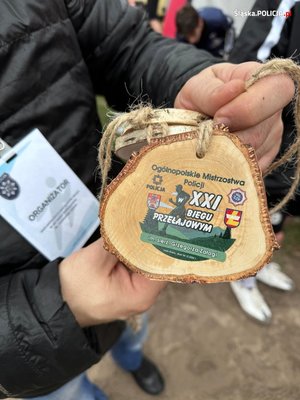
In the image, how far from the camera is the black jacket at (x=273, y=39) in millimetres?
1043

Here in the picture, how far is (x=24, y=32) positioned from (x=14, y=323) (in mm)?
518

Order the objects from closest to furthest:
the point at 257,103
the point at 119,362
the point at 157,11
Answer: the point at 257,103 → the point at 119,362 → the point at 157,11

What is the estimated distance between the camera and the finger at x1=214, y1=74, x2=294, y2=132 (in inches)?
19.9

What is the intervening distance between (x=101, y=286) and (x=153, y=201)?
0.62 feet

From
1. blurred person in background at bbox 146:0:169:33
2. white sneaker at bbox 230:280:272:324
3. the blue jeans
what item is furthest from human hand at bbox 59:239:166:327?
blurred person in background at bbox 146:0:169:33

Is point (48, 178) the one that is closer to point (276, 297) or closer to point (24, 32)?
point (24, 32)

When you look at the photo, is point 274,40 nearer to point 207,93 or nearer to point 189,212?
point 207,93

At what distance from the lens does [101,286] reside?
608mm

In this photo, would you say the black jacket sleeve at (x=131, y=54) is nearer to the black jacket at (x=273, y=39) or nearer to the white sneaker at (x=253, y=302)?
the black jacket at (x=273, y=39)

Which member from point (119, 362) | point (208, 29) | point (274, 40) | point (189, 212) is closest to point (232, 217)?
point (189, 212)

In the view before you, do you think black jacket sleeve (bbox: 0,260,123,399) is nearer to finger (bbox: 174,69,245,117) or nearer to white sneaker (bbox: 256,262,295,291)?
finger (bbox: 174,69,245,117)

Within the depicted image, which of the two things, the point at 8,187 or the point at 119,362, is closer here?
the point at 8,187

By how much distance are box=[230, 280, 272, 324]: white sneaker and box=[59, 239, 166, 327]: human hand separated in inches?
45.9

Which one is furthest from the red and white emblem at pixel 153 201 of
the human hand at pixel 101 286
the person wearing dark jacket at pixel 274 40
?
the person wearing dark jacket at pixel 274 40
